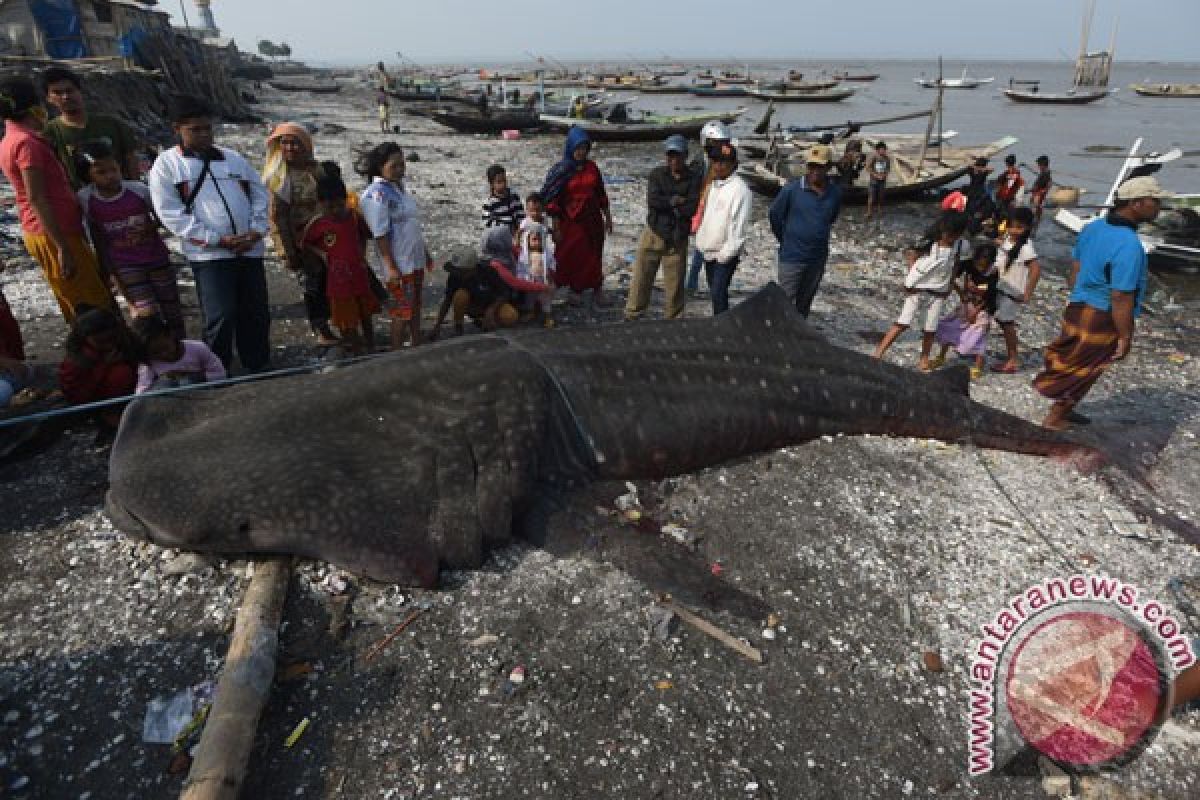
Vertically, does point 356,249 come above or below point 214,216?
below

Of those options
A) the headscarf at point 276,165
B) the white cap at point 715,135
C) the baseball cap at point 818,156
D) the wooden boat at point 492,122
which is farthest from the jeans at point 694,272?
the wooden boat at point 492,122

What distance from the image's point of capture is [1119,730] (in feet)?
10.4

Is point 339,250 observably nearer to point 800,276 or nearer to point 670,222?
point 670,222

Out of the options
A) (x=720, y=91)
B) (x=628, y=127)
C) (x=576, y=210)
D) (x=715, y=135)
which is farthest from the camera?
(x=720, y=91)

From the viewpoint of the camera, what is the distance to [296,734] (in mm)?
2998

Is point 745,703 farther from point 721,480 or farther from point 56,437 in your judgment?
point 56,437

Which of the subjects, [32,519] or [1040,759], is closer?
[1040,759]

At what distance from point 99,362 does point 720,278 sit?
5.94 metres

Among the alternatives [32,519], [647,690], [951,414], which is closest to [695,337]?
[951,414]

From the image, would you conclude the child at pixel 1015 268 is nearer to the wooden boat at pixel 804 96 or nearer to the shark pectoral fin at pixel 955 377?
the shark pectoral fin at pixel 955 377

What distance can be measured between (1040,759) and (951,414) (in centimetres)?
330

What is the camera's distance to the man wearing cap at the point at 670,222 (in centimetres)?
740

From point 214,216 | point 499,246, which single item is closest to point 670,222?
point 499,246

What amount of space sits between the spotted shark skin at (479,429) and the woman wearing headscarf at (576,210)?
11.6 ft
